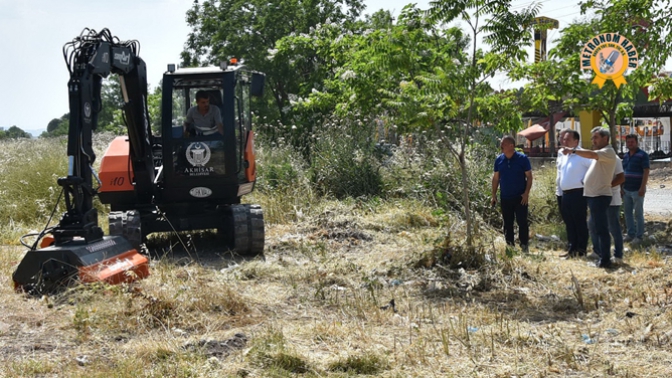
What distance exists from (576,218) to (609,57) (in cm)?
291

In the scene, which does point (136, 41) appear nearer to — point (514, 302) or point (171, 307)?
point (171, 307)

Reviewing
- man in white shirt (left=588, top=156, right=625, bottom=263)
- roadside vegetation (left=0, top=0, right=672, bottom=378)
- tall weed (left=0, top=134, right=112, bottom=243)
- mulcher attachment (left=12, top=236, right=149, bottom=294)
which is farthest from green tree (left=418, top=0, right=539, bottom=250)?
tall weed (left=0, top=134, right=112, bottom=243)

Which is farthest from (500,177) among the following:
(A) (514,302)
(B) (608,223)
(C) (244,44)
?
(C) (244,44)

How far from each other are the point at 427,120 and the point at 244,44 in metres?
17.5

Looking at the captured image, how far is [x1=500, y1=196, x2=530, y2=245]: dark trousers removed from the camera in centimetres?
1052

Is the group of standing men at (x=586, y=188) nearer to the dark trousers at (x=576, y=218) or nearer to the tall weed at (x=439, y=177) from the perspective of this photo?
the dark trousers at (x=576, y=218)

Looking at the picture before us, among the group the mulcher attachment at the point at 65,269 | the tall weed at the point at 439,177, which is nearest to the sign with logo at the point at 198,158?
the mulcher attachment at the point at 65,269

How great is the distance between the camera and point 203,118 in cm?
1058

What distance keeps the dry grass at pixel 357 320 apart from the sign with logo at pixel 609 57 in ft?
9.91

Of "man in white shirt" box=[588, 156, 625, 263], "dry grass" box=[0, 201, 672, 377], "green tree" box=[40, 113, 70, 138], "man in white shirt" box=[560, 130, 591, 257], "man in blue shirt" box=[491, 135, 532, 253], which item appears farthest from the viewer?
"green tree" box=[40, 113, 70, 138]

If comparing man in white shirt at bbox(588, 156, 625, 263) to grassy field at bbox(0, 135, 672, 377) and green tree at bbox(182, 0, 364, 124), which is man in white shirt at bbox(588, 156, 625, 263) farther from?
green tree at bbox(182, 0, 364, 124)

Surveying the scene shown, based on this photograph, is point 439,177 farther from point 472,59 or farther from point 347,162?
point 472,59

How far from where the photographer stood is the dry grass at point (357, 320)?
543cm

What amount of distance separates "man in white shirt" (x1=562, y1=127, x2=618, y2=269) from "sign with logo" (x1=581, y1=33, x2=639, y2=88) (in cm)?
257
